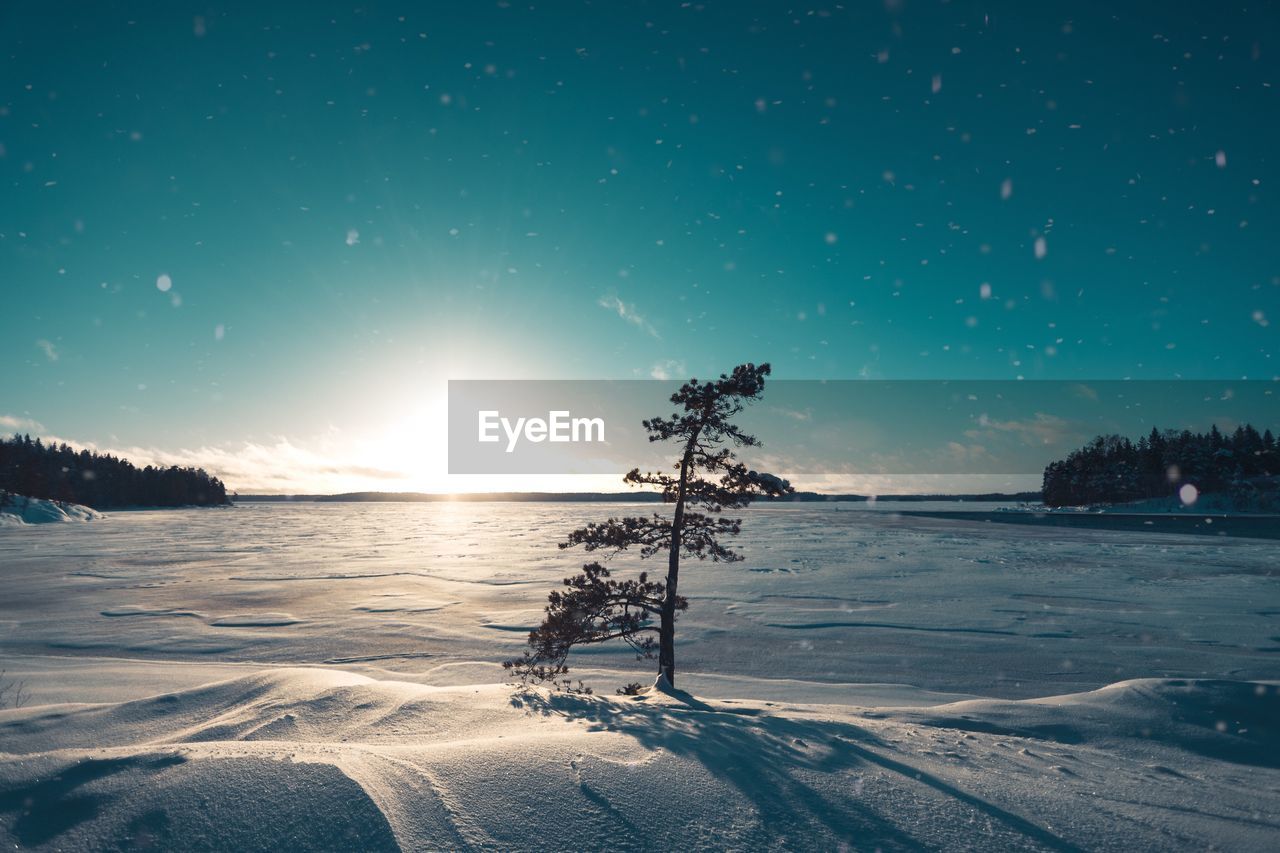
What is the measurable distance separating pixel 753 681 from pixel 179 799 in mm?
9059

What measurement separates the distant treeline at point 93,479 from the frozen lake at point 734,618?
7733 cm

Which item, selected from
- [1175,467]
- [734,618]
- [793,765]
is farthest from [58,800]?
[1175,467]

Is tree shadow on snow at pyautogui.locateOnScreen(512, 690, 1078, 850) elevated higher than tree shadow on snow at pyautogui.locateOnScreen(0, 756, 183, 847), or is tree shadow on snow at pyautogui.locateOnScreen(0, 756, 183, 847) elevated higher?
tree shadow on snow at pyautogui.locateOnScreen(0, 756, 183, 847)

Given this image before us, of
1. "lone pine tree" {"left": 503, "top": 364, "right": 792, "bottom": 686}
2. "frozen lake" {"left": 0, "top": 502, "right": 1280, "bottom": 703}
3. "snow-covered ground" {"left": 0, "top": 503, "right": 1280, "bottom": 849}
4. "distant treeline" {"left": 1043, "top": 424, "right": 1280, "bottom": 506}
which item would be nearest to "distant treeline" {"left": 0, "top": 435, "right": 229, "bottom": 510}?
"frozen lake" {"left": 0, "top": 502, "right": 1280, "bottom": 703}

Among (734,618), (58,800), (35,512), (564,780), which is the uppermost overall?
(58,800)

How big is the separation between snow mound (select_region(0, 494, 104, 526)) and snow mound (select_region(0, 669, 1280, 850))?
6851 cm

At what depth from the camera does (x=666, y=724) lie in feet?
16.6

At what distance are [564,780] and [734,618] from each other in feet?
43.4

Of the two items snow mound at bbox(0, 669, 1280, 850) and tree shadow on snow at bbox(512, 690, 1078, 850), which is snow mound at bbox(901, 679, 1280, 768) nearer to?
snow mound at bbox(0, 669, 1280, 850)

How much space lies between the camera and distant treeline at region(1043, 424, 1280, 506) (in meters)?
82.9

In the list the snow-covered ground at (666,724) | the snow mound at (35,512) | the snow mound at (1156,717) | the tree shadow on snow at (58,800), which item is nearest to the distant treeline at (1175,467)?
the snow-covered ground at (666,724)

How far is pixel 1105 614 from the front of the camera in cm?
1608

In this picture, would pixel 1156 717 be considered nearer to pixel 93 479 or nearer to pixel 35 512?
pixel 35 512

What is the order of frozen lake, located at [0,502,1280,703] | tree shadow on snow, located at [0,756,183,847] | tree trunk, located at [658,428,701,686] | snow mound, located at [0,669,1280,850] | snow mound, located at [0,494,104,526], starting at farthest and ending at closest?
snow mound, located at [0,494,104,526] < frozen lake, located at [0,502,1280,703] < tree trunk, located at [658,428,701,686] < snow mound, located at [0,669,1280,850] < tree shadow on snow, located at [0,756,183,847]
